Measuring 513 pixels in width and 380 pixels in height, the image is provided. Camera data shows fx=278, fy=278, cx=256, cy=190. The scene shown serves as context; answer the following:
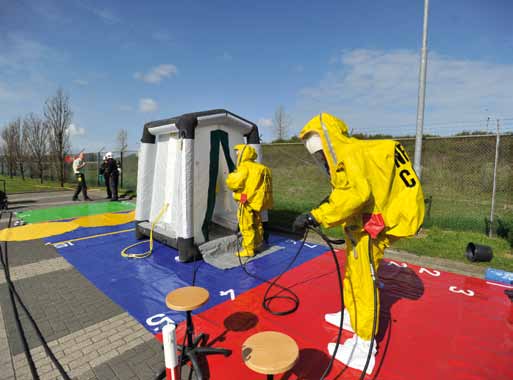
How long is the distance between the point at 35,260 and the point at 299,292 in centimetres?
456

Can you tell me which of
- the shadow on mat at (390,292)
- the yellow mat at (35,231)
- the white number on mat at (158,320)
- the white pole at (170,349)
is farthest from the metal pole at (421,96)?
the yellow mat at (35,231)

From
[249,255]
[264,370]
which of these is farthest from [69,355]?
[249,255]

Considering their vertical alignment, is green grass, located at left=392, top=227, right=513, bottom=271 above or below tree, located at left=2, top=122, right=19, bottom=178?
below

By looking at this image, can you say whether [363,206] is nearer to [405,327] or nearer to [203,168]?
[405,327]

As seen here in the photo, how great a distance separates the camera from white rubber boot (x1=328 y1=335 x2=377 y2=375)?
2.34 meters

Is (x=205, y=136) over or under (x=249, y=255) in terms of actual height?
over

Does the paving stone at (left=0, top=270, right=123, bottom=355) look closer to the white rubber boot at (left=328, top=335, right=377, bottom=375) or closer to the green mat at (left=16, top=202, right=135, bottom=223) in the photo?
the white rubber boot at (left=328, top=335, right=377, bottom=375)

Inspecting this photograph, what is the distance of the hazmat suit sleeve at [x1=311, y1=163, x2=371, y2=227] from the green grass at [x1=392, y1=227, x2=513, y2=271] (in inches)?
142

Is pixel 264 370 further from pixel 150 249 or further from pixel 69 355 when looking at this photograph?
pixel 150 249

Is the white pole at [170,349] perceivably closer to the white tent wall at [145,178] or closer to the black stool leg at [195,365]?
the black stool leg at [195,365]

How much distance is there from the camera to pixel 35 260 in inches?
190

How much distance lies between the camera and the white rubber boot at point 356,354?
2.34 meters

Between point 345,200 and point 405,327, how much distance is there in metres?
1.78

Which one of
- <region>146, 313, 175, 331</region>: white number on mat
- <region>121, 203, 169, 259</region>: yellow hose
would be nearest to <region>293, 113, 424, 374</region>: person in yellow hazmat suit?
<region>146, 313, 175, 331</region>: white number on mat
